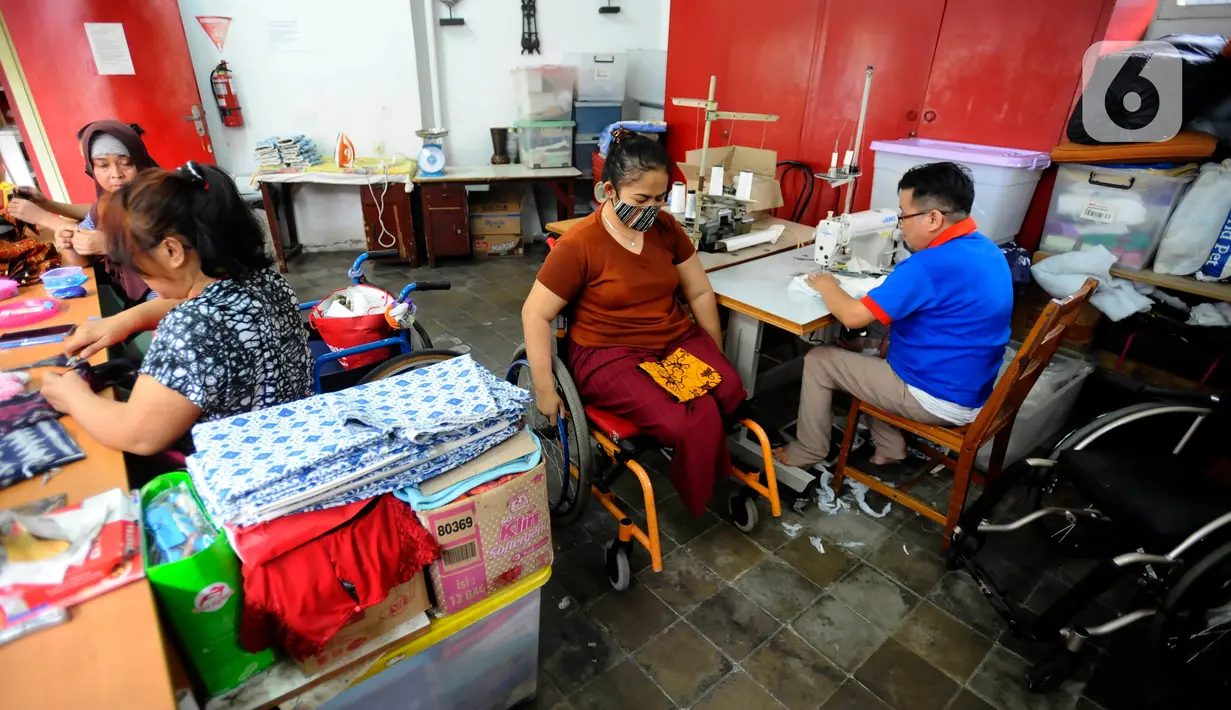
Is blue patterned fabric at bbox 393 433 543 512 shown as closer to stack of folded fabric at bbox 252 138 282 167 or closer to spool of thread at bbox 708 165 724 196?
spool of thread at bbox 708 165 724 196

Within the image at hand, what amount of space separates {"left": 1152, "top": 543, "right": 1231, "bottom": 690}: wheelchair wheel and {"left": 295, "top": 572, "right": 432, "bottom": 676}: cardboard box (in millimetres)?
1590

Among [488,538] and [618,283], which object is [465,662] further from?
[618,283]

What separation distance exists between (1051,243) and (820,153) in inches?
55.2

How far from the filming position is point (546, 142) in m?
4.99

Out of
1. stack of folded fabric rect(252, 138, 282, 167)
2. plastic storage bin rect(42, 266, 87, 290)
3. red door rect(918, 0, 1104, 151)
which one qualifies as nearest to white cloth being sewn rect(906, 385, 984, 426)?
red door rect(918, 0, 1104, 151)

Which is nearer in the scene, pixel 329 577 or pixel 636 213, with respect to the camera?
pixel 329 577

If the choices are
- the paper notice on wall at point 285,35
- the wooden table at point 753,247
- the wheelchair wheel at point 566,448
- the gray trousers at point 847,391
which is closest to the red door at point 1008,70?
the wooden table at point 753,247

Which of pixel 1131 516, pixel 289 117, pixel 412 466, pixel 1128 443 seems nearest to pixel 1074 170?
pixel 1128 443

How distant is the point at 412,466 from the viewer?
1117mm

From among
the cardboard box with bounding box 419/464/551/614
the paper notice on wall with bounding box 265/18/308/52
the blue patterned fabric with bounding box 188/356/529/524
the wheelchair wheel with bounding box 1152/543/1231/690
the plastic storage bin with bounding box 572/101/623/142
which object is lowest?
the wheelchair wheel with bounding box 1152/543/1231/690

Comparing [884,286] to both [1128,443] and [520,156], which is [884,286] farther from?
[520,156]

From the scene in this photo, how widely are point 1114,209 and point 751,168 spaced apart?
1.55 meters

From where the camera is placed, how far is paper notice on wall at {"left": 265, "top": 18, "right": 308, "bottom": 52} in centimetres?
445

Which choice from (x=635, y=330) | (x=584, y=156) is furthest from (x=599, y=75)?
(x=635, y=330)
